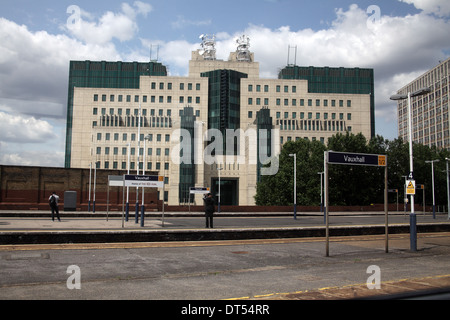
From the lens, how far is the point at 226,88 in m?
100

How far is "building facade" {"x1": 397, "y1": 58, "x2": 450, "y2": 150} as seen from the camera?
Answer: 13025 centimetres

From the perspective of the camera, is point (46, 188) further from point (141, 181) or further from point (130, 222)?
point (141, 181)

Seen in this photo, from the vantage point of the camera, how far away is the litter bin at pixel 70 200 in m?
47.6

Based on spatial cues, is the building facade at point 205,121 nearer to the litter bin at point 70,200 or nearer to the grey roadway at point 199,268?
the litter bin at point 70,200

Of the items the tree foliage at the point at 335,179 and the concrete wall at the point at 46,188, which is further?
the tree foliage at the point at 335,179

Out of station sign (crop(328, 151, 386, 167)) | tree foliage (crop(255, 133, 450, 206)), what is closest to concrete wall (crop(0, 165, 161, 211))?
tree foliage (crop(255, 133, 450, 206))

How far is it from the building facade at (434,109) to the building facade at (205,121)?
40.2m

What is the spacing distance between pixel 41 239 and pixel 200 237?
→ 5.98 meters

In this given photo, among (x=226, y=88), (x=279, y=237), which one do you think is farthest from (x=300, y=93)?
(x=279, y=237)

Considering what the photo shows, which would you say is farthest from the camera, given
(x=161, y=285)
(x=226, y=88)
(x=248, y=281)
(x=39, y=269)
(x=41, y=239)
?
(x=226, y=88)

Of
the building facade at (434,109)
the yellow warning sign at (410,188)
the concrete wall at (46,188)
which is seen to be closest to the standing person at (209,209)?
the yellow warning sign at (410,188)

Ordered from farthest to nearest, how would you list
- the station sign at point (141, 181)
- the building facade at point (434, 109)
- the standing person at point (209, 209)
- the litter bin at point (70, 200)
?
the building facade at point (434, 109) → the litter bin at point (70, 200) → the station sign at point (141, 181) → the standing person at point (209, 209)

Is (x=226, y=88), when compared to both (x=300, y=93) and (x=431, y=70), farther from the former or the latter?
(x=431, y=70)
